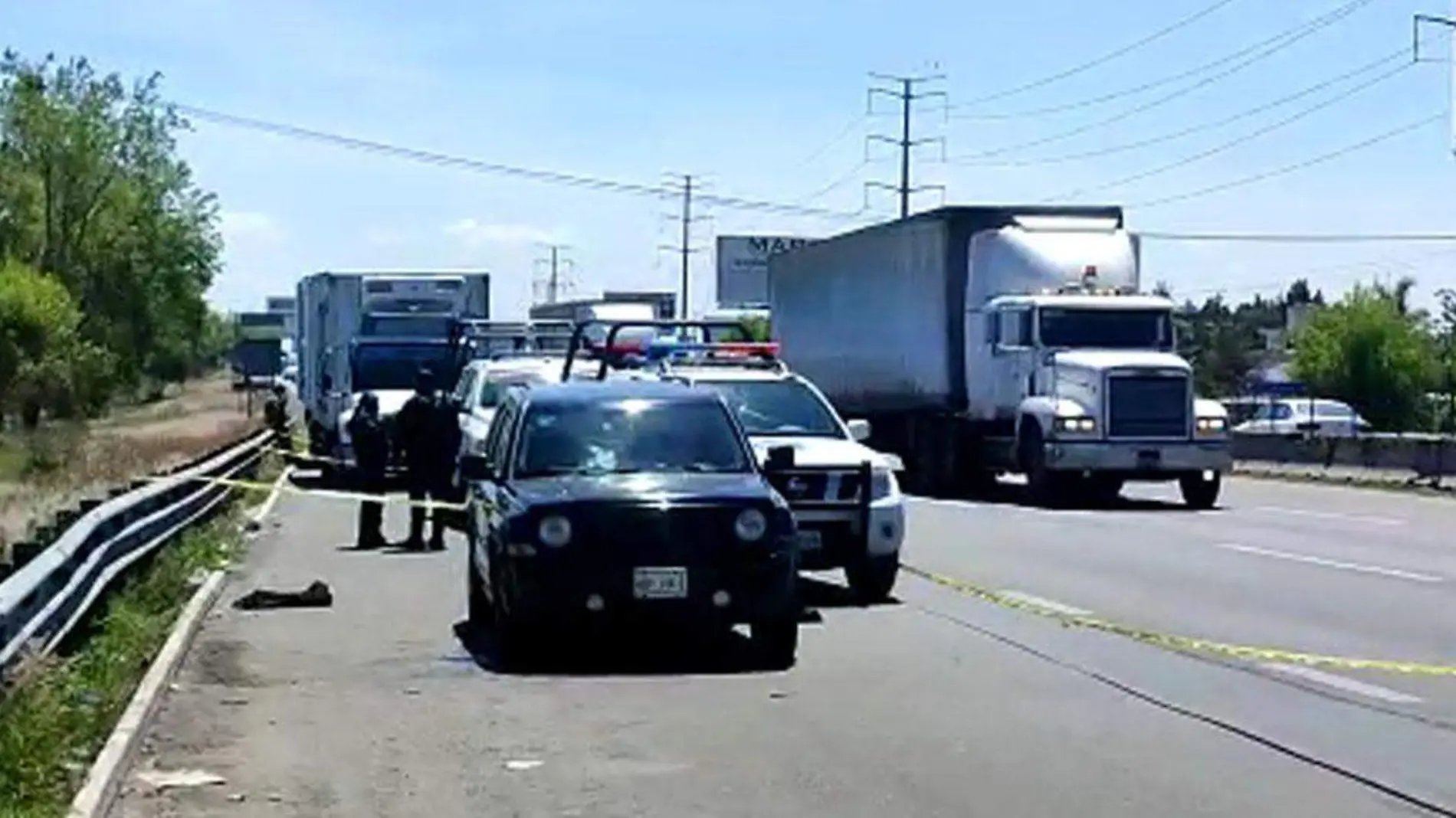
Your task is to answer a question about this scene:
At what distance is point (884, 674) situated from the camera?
1491 centimetres

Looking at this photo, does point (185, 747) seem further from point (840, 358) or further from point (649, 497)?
point (840, 358)

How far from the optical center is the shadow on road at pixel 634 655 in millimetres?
15289

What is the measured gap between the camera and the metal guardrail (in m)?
12.1

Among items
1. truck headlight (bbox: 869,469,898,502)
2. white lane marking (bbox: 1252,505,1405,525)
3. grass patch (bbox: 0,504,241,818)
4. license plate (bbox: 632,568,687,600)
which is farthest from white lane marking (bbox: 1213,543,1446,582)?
grass patch (bbox: 0,504,241,818)

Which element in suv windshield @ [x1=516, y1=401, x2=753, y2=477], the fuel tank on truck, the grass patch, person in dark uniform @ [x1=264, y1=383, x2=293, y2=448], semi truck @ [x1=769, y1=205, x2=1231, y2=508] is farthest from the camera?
person in dark uniform @ [x1=264, y1=383, x2=293, y2=448]

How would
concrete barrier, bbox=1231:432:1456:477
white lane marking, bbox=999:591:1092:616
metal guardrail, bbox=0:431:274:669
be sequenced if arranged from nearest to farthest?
metal guardrail, bbox=0:431:274:669
white lane marking, bbox=999:591:1092:616
concrete barrier, bbox=1231:432:1456:477

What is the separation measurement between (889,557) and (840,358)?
89.4ft

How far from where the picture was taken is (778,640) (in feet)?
50.7

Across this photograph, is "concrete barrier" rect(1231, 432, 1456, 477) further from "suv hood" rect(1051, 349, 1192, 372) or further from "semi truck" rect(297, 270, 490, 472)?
"semi truck" rect(297, 270, 490, 472)

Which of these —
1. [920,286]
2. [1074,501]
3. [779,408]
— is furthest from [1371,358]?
[779,408]

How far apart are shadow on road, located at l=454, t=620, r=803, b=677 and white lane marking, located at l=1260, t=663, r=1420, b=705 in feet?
9.53

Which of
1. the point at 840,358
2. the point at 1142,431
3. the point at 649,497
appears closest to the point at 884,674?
the point at 649,497

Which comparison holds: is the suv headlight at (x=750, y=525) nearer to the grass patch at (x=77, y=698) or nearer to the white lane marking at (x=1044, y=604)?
the grass patch at (x=77, y=698)

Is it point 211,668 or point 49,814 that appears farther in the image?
point 211,668
